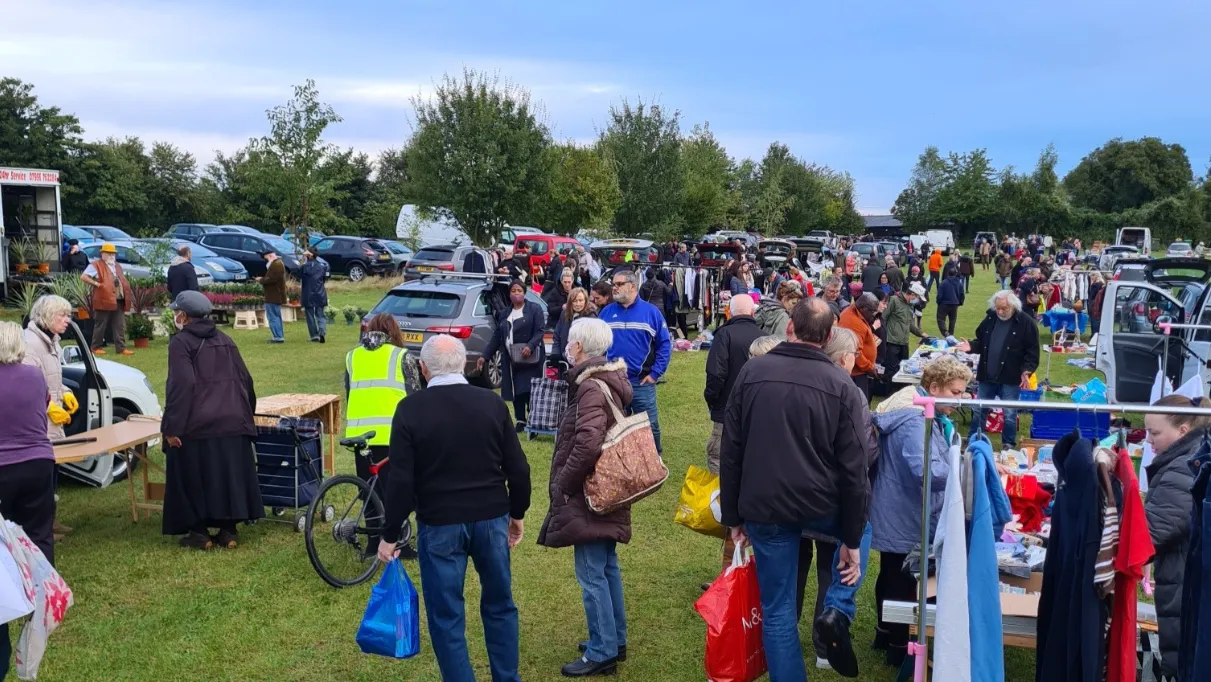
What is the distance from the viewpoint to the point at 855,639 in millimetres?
5469

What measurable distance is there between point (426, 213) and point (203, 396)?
24.3 meters

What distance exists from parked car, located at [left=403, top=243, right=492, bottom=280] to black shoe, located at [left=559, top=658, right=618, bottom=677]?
743 inches

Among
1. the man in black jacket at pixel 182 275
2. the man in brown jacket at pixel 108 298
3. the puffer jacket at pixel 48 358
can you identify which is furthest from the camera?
the man in black jacket at pixel 182 275

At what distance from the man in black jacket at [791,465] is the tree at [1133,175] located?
8161 cm

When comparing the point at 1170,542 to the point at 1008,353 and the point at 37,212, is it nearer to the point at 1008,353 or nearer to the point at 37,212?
the point at 1008,353

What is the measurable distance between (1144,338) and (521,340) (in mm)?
A: 7175

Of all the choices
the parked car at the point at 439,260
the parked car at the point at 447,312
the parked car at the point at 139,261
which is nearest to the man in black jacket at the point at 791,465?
the parked car at the point at 447,312

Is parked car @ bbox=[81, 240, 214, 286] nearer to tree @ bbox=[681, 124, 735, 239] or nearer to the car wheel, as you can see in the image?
the car wheel

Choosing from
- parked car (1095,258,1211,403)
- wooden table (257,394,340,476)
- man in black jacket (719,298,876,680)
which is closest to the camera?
man in black jacket (719,298,876,680)

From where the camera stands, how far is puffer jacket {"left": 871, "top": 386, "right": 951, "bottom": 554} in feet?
15.5

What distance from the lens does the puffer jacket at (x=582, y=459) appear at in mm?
4730

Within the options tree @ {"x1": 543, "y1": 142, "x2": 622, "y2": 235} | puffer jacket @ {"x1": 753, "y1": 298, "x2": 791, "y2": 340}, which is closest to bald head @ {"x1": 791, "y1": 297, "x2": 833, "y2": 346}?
puffer jacket @ {"x1": 753, "y1": 298, "x2": 791, "y2": 340}

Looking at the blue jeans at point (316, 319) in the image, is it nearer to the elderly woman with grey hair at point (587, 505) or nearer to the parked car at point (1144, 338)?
the parked car at point (1144, 338)

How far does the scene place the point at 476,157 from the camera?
93.8 ft
